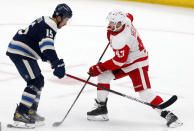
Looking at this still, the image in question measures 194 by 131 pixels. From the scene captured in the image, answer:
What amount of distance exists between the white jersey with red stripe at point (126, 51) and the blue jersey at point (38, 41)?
50cm

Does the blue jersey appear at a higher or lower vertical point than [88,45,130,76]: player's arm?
higher

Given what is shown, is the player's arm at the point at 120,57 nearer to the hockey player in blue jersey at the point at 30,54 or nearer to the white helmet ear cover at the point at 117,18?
the white helmet ear cover at the point at 117,18

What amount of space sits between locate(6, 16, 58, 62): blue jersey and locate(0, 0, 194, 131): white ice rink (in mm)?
578

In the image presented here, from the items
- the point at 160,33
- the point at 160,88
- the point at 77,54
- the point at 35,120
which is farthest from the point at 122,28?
the point at 160,33

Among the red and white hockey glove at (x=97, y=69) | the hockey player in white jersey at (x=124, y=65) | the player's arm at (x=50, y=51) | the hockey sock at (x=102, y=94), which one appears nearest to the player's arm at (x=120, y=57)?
the hockey player in white jersey at (x=124, y=65)

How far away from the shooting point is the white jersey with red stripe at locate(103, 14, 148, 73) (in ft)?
10.9

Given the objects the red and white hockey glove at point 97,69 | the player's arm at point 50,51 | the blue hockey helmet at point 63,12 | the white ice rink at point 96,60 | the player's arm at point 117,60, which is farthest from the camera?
the white ice rink at point 96,60

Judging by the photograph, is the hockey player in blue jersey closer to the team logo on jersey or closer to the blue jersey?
the blue jersey

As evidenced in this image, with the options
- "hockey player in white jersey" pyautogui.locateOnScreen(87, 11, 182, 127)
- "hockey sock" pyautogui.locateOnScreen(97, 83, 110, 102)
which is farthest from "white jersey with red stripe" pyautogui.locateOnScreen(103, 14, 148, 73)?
"hockey sock" pyautogui.locateOnScreen(97, 83, 110, 102)

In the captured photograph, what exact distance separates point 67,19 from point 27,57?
0.42 metres

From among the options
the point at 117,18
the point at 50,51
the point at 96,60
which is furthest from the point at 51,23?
the point at 96,60

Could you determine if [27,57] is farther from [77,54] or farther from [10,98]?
[77,54]

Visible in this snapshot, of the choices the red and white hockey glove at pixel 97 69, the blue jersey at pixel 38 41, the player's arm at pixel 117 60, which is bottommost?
the red and white hockey glove at pixel 97 69

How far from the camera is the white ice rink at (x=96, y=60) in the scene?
3604mm
